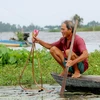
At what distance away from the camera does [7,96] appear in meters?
6.35

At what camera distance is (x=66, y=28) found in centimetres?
647

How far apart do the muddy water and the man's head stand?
3.54 ft

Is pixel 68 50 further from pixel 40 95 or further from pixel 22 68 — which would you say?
pixel 22 68

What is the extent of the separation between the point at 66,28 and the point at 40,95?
128cm

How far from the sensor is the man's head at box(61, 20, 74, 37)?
21.2 ft

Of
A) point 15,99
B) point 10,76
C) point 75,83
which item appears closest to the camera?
point 15,99

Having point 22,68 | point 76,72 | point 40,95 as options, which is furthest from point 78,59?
point 22,68

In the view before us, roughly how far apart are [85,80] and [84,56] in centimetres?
42

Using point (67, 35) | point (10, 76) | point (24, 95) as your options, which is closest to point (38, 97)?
point (24, 95)

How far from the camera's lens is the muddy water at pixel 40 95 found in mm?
6062

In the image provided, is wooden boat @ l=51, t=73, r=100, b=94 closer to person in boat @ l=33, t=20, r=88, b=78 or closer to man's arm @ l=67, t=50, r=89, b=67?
person in boat @ l=33, t=20, r=88, b=78

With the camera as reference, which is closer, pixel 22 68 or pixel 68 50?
pixel 68 50

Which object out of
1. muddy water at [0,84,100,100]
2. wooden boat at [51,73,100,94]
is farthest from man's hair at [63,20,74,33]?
muddy water at [0,84,100,100]

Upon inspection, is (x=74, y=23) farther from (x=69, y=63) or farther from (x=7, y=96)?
(x=7, y=96)
